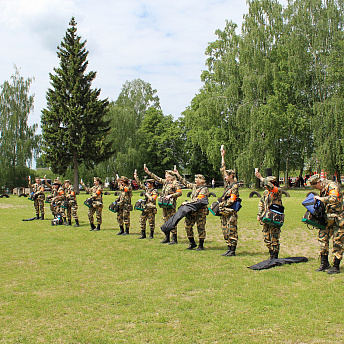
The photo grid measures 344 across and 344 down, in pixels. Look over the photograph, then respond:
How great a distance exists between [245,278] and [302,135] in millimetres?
32613

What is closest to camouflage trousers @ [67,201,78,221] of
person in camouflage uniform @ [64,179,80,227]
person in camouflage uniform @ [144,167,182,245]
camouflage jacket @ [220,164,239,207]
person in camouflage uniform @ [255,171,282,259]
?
person in camouflage uniform @ [64,179,80,227]

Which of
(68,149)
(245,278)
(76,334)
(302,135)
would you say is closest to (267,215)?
(245,278)

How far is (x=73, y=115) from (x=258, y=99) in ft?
74.1

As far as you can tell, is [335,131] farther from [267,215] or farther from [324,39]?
[267,215]

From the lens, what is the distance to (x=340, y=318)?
5.18 m

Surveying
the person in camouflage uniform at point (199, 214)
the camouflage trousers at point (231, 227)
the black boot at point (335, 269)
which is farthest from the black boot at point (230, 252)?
A: the black boot at point (335, 269)

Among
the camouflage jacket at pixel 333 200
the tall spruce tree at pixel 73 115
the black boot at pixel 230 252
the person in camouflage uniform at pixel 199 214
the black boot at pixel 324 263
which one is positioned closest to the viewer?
the camouflage jacket at pixel 333 200

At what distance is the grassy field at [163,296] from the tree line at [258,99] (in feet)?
84.7

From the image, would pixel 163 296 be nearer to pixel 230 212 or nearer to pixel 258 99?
pixel 230 212

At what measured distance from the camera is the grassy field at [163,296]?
4.84 m

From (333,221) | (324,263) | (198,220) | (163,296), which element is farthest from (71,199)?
(333,221)

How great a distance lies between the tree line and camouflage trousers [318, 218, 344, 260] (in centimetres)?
2758

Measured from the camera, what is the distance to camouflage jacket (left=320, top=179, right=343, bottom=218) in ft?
24.2

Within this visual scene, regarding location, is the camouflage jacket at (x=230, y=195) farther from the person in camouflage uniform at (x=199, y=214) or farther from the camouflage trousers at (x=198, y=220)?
the camouflage trousers at (x=198, y=220)
